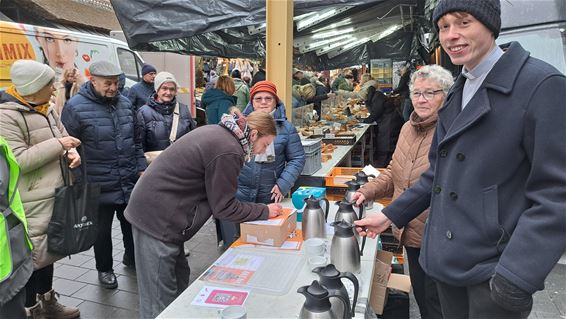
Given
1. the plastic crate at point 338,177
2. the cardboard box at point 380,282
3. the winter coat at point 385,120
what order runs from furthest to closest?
the winter coat at point 385,120 → the plastic crate at point 338,177 → the cardboard box at point 380,282

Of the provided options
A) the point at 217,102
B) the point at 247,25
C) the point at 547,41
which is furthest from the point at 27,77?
the point at 217,102

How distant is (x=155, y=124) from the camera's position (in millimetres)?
4191

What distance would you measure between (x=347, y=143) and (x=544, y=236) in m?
5.15

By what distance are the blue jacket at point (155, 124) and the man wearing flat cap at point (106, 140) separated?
279mm

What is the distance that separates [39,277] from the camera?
312cm

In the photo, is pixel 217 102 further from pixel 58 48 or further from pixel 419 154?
pixel 419 154

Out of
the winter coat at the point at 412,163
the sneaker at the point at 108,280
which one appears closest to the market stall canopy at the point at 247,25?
the winter coat at the point at 412,163

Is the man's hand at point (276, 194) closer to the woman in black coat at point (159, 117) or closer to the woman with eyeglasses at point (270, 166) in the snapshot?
the woman with eyeglasses at point (270, 166)

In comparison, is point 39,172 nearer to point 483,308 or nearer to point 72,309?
point 72,309

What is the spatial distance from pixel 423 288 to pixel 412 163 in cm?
84

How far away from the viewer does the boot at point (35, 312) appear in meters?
3.14

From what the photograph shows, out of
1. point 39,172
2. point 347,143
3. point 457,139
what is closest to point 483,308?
point 457,139

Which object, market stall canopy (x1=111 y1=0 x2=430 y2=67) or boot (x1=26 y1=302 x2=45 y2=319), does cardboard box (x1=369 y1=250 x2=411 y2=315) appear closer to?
market stall canopy (x1=111 y1=0 x2=430 y2=67)

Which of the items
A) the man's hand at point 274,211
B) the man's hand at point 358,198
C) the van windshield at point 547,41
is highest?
the van windshield at point 547,41
